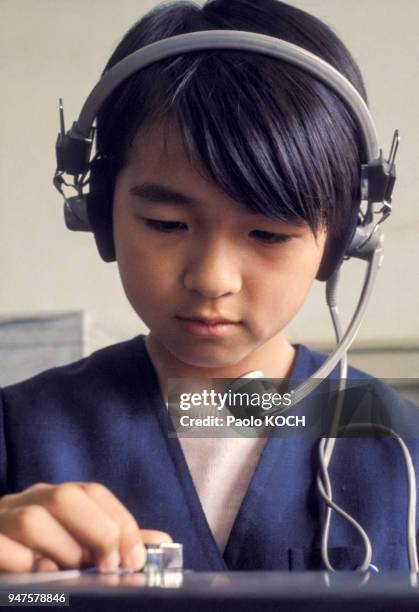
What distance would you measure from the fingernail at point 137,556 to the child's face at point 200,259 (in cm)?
21

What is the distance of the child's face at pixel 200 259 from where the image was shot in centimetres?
57

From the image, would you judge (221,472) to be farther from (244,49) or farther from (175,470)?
(244,49)

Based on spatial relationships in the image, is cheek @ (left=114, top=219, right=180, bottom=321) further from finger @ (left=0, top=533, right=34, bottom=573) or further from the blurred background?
finger @ (left=0, top=533, right=34, bottom=573)

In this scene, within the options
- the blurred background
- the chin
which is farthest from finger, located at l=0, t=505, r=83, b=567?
the blurred background

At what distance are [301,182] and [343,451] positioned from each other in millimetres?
225

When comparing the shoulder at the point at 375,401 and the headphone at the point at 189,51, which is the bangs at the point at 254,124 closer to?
the headphone at the point at 189,51

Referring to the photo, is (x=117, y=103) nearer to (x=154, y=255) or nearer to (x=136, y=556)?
(x=154, y=255)

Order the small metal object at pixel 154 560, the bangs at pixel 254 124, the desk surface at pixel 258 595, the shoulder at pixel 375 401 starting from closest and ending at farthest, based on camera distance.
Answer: the desk surface at pixel 258 595
the small metal object at pixel 154 560
the bangs at pixel 254 124
the shoulder at pixel 375 401

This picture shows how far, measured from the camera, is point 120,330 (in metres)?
0.84

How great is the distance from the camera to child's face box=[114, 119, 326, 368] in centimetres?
57

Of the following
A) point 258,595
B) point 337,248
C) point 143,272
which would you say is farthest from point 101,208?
point 258,595

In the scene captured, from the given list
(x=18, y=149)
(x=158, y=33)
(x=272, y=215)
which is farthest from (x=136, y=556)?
(x=18, y=149)

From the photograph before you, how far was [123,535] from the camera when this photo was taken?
423 mm

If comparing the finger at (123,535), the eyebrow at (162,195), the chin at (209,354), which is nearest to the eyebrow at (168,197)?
the eyebrow at (162,195)
